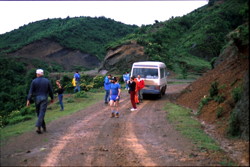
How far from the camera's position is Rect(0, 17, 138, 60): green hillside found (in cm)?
7881

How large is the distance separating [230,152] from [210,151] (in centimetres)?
47

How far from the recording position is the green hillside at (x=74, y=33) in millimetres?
78812

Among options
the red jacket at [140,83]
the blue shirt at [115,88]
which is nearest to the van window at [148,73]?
the red jacket at [140,83]

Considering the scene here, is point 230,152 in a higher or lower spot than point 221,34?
lower

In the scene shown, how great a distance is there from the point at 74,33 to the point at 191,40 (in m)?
42.5

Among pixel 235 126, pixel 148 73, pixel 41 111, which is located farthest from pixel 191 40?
pixel 41 111

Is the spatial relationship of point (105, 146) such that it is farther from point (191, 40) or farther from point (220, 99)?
point (191, 40)

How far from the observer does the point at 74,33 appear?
86.7m

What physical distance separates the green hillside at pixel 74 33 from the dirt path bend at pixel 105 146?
214 ft

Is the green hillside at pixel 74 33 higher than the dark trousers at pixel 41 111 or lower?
higher

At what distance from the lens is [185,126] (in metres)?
10.7

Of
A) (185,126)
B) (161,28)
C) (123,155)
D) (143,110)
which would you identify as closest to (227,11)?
(161,28)

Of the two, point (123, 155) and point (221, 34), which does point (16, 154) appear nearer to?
point (123, 155)

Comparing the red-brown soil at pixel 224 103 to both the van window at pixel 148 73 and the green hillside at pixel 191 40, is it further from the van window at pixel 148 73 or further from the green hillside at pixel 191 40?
the green hillside at pixel 191 40
